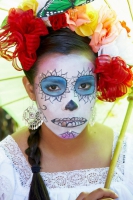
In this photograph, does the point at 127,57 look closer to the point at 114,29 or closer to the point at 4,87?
the point at 114,29

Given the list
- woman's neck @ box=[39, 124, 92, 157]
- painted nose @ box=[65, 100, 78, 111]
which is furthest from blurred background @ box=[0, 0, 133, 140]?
painted nose @ box=[65, 100, 78, 111]

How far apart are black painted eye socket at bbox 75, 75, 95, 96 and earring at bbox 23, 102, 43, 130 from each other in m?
0.23

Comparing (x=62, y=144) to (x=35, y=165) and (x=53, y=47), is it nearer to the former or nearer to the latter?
(x=35, y=165)

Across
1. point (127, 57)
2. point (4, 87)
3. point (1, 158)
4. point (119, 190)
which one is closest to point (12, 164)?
point (1, 158)

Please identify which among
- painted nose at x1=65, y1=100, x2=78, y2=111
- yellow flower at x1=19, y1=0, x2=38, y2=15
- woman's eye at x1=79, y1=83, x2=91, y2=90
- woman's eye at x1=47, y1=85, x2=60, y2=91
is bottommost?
painted nose at x1=65, y1=100, x2=78, y2=111

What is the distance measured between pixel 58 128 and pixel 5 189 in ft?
1.18

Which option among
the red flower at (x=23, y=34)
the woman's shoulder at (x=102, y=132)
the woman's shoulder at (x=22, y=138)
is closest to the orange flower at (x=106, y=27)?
the red flower at (x=23, y=34)

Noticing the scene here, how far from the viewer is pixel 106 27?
1863 millimetres

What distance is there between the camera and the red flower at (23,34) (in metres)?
1.81

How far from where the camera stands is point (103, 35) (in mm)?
1854

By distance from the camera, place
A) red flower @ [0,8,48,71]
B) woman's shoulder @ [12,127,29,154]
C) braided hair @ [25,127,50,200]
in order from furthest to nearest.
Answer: woman's shoulder @ [12,127,29,154]
braided hair @ [25,127,50,200]
red flower @ [0,8,48,71]

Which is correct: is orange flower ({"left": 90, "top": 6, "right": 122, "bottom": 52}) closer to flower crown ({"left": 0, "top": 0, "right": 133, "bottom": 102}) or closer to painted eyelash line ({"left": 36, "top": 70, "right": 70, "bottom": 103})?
flower crown ({"left": 0, "top": 0, "right": 133, "bottom": 102})

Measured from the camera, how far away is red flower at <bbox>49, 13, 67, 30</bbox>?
6.04ft

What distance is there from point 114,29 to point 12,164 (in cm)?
75
